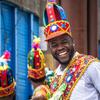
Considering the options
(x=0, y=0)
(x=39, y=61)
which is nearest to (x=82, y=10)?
(x=39, y=61)

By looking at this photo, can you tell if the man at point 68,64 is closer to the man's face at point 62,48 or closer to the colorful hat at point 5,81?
the man's face at point 62,48

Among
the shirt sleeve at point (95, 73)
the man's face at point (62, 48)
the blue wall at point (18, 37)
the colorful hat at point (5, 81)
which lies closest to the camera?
the shirt sleeve at point (95, 73)

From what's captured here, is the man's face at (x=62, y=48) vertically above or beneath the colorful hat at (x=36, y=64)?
above

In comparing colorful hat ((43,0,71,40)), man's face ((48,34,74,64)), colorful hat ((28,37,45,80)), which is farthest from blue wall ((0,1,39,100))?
man's face ((48,34,74,64))

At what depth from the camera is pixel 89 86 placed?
374 cm

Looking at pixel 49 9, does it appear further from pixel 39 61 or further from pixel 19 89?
pixel 19 89

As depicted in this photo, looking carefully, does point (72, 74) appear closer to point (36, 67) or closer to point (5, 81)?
point (5, 81)

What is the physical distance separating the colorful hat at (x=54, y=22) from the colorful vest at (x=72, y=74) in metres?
0.24

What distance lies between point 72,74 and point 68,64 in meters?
0.11

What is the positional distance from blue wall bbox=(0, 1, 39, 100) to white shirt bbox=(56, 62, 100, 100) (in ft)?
22.9

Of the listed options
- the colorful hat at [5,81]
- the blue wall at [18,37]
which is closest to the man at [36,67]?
the colorful hat at [5,81]

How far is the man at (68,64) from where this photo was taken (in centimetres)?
373

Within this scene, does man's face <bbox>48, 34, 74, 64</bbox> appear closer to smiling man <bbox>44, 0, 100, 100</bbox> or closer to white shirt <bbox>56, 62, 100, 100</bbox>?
smiling man <bbox>44, 0, 100, 100</bbox>

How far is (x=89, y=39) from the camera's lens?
632 cm
